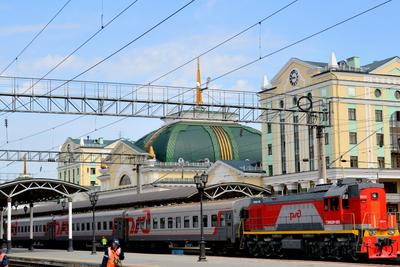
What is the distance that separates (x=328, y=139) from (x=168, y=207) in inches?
1279

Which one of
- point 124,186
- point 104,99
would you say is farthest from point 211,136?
point 104,99

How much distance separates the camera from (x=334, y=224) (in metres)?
33.5

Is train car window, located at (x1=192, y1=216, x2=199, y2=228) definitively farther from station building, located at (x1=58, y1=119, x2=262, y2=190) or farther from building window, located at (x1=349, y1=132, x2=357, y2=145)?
station building, located at (x1=58, y1=119, x2=262, y2=190)

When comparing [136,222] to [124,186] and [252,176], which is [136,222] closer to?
[252,176]

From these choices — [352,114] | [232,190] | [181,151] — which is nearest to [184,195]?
[232,190]

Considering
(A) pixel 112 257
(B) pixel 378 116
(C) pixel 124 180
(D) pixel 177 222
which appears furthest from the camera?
(C) pixel 124 180

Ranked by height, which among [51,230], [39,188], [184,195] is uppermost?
[39,188]

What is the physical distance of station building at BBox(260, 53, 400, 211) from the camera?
75.8m

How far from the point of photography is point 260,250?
38.8m

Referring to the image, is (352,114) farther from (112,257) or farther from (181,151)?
(112,257)

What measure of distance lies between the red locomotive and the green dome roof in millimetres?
74771

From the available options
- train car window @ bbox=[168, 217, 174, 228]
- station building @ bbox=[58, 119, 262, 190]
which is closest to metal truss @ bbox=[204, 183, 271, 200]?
train car window @ bbox=[168, 217, 174, 228]

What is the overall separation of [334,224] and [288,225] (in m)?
3.75

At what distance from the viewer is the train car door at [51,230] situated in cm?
6556
